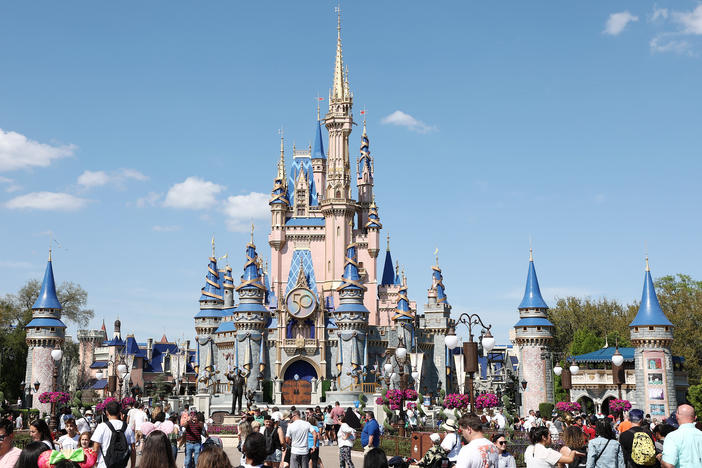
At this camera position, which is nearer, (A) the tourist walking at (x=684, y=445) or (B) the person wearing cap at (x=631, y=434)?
(A) the tourist walking at (x=684, y=445)

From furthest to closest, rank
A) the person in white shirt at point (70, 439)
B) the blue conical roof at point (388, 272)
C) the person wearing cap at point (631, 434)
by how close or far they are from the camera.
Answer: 1. the blue conical roof at point (388, 272)
2. the person in white shirt at point (70, 439)
3. the person wearing cap at point (631, 434)

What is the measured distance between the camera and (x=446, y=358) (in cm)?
6819

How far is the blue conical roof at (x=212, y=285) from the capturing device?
224ft

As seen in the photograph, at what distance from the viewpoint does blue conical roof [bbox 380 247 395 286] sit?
2867 inches

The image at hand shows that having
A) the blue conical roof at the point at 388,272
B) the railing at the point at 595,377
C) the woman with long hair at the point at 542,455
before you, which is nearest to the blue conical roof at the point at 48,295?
the blue conical roof at the point at 388,272

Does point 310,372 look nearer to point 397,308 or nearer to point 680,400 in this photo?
point 397,308

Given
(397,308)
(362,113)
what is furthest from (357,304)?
(362,113)

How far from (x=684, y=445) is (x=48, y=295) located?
56.3 metres

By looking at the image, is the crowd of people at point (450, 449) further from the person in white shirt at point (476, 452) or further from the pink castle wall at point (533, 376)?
the pink castle wall at point (533, 376)

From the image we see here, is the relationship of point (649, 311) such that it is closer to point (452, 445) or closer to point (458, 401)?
point (458, 401)

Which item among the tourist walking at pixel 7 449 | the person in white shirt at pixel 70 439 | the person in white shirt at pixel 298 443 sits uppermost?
the tourist walking at pixel 7 449

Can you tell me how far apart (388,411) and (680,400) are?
3650 cm

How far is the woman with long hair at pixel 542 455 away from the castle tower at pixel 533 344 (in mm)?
46026

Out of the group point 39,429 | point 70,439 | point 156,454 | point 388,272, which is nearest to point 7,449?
point 39,429
